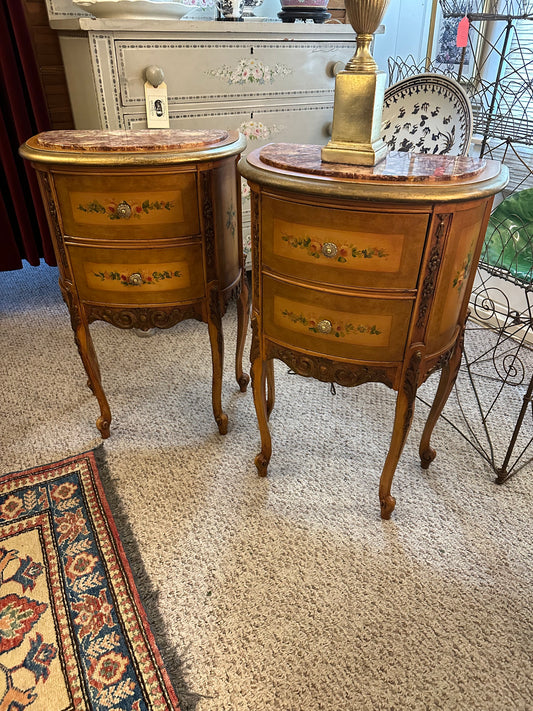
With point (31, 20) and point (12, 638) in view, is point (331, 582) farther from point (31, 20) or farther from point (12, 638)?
point (31, 20)

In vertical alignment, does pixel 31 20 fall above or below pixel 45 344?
above

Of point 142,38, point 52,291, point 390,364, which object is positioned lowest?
point 52,291

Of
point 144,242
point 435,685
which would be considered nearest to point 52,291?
point 144,242

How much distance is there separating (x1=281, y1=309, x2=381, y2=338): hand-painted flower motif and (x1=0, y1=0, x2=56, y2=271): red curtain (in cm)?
164

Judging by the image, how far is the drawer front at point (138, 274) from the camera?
1338mm

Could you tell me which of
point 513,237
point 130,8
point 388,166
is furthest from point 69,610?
point 130,8

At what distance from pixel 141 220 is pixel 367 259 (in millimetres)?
587

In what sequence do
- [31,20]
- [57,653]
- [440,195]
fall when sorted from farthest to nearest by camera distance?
[31,20]
[57,653]
[440,195]

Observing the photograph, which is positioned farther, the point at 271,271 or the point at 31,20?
the point at 31,20

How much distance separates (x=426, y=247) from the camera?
100 centimetres

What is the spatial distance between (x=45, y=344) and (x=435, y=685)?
71.5 inches

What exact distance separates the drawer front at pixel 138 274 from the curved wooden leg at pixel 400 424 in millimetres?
604

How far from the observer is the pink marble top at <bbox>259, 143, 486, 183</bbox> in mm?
991

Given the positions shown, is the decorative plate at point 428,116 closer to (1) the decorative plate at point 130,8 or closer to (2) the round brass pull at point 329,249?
(2) the round brass pull at point 329,249
